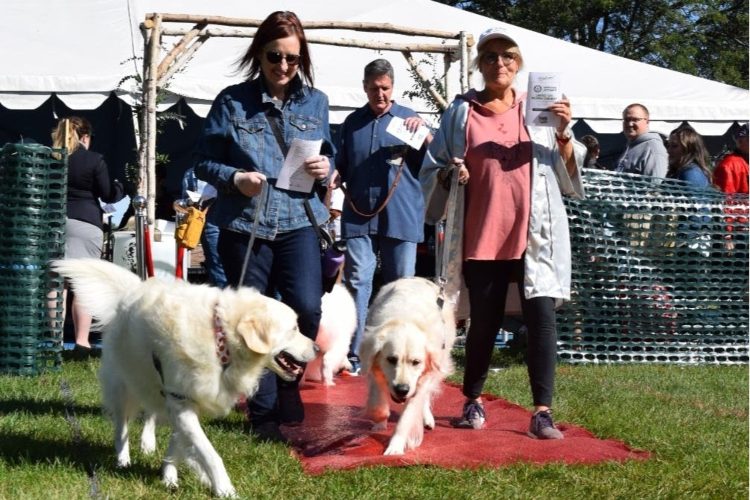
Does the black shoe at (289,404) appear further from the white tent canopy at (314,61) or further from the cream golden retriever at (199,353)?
the white tent canopy at (314,61)

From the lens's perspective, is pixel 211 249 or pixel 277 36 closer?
pixel 277 36

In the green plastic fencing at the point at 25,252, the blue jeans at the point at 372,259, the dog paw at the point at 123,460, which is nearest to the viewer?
the dog paw at the point at 123,460

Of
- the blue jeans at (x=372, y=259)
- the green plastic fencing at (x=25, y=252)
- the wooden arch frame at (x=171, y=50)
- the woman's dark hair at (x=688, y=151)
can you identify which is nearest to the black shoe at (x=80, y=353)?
the green plastic fencing at (x=25, y=252)

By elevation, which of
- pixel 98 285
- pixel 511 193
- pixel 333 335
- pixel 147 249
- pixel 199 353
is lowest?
pixel 333 335

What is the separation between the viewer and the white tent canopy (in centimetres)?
1111

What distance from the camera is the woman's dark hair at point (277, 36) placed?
4965 mm

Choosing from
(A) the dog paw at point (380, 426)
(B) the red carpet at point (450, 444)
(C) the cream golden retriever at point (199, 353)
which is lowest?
(B) the red carpet at point (450, 444)

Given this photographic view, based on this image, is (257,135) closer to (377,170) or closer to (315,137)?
(315,137)

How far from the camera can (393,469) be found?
457 centimetres

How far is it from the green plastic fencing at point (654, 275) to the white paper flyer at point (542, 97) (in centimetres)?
390

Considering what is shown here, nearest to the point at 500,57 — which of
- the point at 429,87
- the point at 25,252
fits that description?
the point at 25,252

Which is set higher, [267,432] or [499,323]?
[499,323]

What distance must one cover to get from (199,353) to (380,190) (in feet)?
12.6

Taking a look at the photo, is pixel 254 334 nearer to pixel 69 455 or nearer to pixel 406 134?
pixel 69 455
